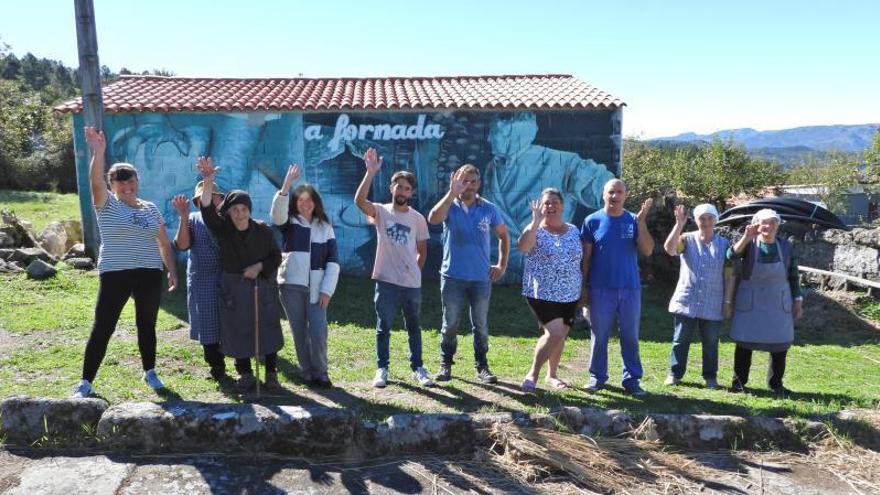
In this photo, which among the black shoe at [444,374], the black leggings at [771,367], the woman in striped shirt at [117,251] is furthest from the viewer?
the black leggings at [771,367]

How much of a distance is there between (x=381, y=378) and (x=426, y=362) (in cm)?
135

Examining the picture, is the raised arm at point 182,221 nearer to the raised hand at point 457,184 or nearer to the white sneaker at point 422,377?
the raised hand at point 457,184

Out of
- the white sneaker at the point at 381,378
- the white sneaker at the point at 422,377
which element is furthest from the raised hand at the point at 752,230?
the white sneaker at the point at 381,378

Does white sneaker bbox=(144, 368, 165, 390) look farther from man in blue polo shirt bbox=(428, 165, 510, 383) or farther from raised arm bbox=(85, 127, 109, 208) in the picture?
man in blue polo shirt bbox=(428, 165, 510, 383)

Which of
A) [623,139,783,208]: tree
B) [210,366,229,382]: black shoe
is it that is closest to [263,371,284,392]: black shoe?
[210,366,229,382]: black shoe

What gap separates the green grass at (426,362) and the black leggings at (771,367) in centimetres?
12

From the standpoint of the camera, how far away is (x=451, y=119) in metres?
11.6

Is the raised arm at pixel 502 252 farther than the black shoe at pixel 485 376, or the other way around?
the black shoe at pixel 485 376

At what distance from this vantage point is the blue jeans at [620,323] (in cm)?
510

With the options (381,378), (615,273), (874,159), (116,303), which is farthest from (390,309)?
(874,159)

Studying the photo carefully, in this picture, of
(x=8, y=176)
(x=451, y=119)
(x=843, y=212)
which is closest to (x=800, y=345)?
(x=451, y=119)

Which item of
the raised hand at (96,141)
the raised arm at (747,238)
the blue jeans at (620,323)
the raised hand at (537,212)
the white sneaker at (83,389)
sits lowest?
the white sneaker at (83,389)

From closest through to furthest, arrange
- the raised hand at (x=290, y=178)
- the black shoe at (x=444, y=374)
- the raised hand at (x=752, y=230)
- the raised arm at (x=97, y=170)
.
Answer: the raised arm at (x=97, y=170) → the raised hand at (x=290, y=178) → the raised hand at (x=752, y=230) → the black shoe at (x=444, y=374)

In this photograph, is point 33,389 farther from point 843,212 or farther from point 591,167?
point 843,212
